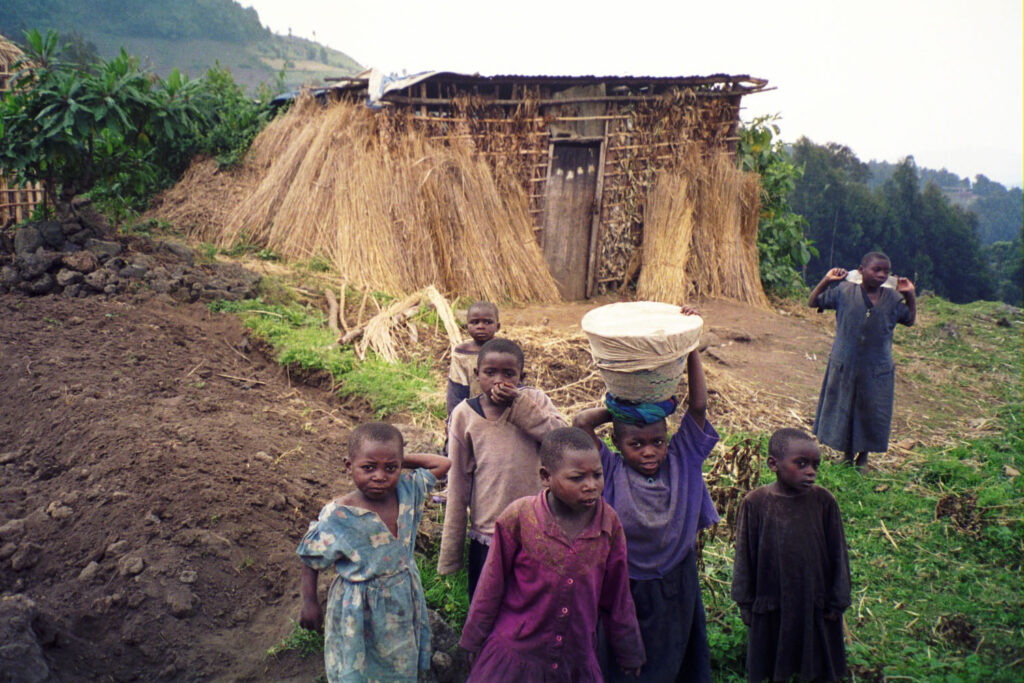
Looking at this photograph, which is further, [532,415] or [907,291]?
[907,291]

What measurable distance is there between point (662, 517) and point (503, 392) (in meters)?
0.69

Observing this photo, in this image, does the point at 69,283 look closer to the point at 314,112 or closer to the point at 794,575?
the point at 314,112

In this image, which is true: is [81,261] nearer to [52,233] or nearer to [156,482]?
[52,233]

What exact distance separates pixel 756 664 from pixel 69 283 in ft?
23.4

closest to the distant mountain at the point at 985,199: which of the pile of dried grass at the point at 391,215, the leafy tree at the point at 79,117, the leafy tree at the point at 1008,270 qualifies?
the leafy tree at the point at 1008,270

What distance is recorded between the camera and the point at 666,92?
1066cm

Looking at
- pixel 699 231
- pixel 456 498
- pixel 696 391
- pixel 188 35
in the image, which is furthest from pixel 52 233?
pixel 188 35

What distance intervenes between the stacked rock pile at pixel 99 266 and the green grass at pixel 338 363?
0.46 m

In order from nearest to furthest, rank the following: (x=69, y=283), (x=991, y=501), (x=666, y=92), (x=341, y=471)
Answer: (x=991, y=501), (x=341, y=471), (x=69, y=283), (x=666, y=92)

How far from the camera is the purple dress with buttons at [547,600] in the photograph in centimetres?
208

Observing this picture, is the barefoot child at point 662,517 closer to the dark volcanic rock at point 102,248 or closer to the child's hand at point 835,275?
the child's hand at point 835,275

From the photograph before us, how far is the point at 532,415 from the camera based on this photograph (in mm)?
2641

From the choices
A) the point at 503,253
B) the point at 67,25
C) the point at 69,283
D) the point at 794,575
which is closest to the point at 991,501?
the point at 794,575

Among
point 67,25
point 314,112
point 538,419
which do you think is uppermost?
point 67,25
